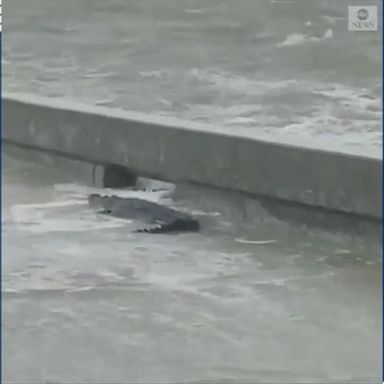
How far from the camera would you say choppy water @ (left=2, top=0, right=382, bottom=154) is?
6004mm

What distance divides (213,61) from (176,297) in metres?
5.32

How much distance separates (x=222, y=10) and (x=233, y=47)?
230 centimetres

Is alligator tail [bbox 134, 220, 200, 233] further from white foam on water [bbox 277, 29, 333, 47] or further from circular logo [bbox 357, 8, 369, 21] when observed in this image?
white foam on water [bbox 277, 29, 333, 47]

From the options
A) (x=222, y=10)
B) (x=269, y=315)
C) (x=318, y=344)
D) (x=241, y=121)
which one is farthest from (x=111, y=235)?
(x=222, y=10)

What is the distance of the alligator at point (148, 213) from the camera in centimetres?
392

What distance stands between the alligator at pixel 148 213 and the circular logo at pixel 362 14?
154 inches

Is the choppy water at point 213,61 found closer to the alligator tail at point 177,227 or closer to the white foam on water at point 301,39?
the white foam on water at point 301,39

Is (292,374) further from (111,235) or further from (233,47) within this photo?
(233,47)

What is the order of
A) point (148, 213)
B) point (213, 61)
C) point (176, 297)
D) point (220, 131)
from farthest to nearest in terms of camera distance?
1. point (213, 61)
2. point (148, 213)
3. point (220, 131)
4. point (176, 297)

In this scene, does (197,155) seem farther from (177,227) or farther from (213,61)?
(213,61)

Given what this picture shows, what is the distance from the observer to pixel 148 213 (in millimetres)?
4047

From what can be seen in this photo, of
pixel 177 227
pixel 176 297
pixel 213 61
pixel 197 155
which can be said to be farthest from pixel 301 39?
pixel 176 297

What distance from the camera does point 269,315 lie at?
123 inches

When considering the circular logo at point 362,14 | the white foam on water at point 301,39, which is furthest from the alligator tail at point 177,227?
the white foam on water at point 301,39
